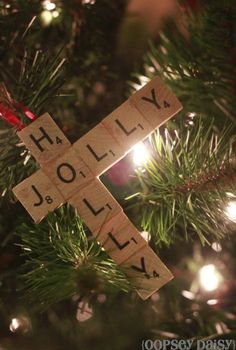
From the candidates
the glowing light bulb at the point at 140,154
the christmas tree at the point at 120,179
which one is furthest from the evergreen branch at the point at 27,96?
the glowing light bulb at the point at 140,154

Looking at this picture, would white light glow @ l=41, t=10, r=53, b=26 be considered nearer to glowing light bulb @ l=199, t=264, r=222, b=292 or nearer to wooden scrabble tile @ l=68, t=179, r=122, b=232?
wooden scrabble tile @ l=68, t=179, r=122, b=232

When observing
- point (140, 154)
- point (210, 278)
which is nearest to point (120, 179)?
point (140, 154)

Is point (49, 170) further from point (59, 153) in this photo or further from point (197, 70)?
point (197, 70)

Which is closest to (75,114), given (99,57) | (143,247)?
(99,57)

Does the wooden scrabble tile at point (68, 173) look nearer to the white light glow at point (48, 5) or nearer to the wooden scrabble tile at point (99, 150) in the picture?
the wooden scrabble tile at point (99, 150)

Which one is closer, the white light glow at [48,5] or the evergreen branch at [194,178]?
the evergreen branch at [194,178]

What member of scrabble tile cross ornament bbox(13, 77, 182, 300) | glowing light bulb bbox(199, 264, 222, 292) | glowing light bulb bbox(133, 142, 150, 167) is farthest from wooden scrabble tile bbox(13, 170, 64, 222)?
glowing light bulb bbox(199, 264, 222, 292)
